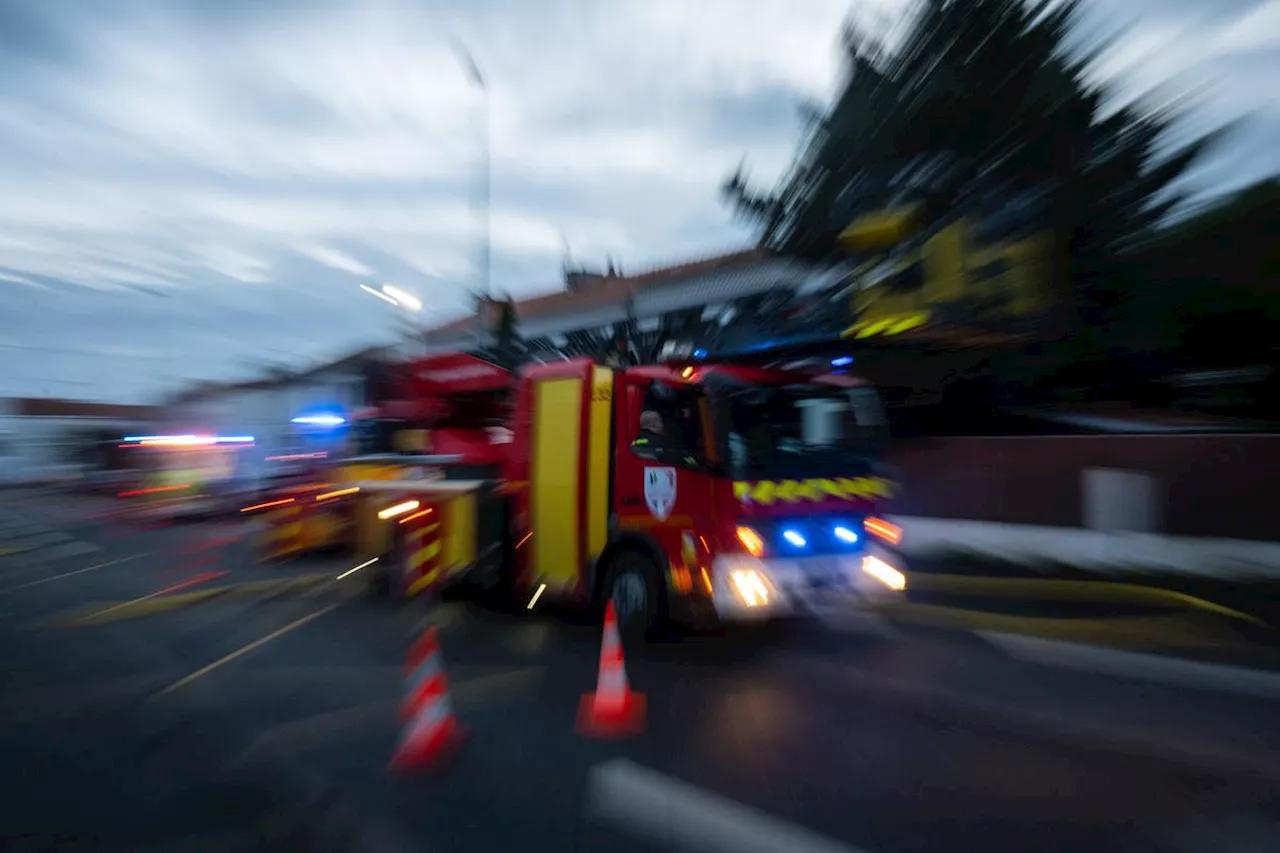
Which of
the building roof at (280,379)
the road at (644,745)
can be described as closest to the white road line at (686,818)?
the road at (644,745)

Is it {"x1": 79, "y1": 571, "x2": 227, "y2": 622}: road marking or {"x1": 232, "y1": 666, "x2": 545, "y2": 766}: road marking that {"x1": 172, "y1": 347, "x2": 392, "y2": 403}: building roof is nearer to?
{"x1": 79, "y1": 571, "x2": 227, "y2": 622}: road marking

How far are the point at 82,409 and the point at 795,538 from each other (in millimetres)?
58686

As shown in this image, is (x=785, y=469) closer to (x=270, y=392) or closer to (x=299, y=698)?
(x=299, y=698)

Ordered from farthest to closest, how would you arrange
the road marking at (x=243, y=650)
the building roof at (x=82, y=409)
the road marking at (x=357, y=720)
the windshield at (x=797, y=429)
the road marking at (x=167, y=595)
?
1. the building roof at (x=82, y=409)
2. the road marking at (x=167, y=595)
3. the windshield at (x=797, y=429)
4. the road marking at (x=243, y=650)
5. the road marking at (x=357, y=720)

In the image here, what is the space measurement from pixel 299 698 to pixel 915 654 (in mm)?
4451

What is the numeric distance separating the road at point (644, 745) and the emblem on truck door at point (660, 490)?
3.49 ft

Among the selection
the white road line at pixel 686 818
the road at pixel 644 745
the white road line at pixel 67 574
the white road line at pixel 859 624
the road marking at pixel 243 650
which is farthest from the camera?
the white road line at pixel 67 574

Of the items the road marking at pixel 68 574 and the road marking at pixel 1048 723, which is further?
the road marking at pixel 68 574

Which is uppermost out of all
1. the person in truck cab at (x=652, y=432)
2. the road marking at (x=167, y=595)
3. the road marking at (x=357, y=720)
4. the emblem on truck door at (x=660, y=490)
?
the person in truck cab at (x=652, y=432)

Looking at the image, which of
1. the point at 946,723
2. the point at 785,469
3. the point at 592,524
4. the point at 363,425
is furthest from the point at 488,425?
the point at 946,723

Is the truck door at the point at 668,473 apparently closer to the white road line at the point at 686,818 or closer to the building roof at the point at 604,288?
the white road line at the point at 686,818

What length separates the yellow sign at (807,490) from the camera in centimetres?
713

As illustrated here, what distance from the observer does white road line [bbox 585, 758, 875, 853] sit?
4062 mm

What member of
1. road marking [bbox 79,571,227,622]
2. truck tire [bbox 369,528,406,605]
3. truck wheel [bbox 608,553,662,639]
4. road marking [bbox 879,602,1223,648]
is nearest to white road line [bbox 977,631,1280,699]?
road marking [bbox 879,602,1223,648]
